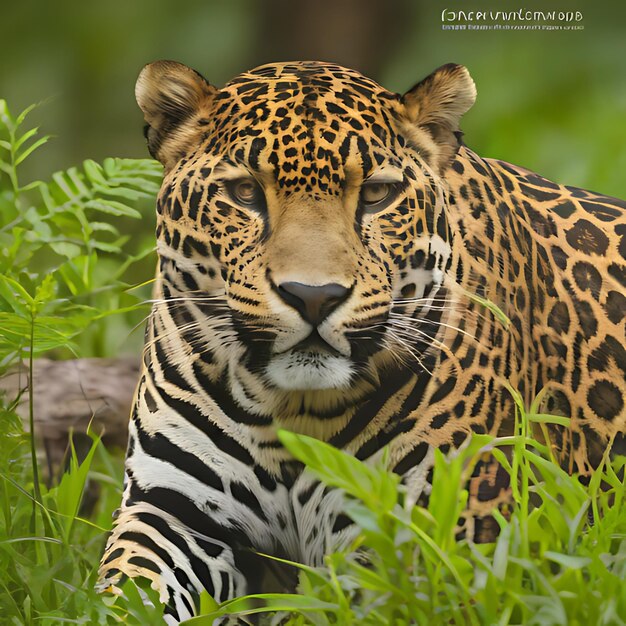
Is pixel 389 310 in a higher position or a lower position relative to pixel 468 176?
lower

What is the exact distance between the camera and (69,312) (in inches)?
199

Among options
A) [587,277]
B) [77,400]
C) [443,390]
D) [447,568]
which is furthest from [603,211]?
[77,400]

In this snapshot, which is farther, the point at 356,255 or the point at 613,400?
the point at 613,400

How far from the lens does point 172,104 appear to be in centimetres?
360

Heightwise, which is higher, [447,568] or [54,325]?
[54,325]

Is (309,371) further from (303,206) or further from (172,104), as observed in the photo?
(172,104)

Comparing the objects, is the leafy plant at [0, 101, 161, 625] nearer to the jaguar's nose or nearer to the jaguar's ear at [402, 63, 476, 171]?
the jaguar's nose

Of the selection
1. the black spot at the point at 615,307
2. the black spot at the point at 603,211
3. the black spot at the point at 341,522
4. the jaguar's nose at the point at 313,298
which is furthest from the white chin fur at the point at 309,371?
the black spot at the point at 603,211

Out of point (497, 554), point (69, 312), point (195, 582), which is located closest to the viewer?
point (497, 554)

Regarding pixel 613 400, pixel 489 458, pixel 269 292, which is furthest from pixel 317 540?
pixel 613 400

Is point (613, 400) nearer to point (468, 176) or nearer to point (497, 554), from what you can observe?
point (468, 176)

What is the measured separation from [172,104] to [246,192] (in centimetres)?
43

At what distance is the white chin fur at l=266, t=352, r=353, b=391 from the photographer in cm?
329

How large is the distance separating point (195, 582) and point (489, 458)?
3.31ft
